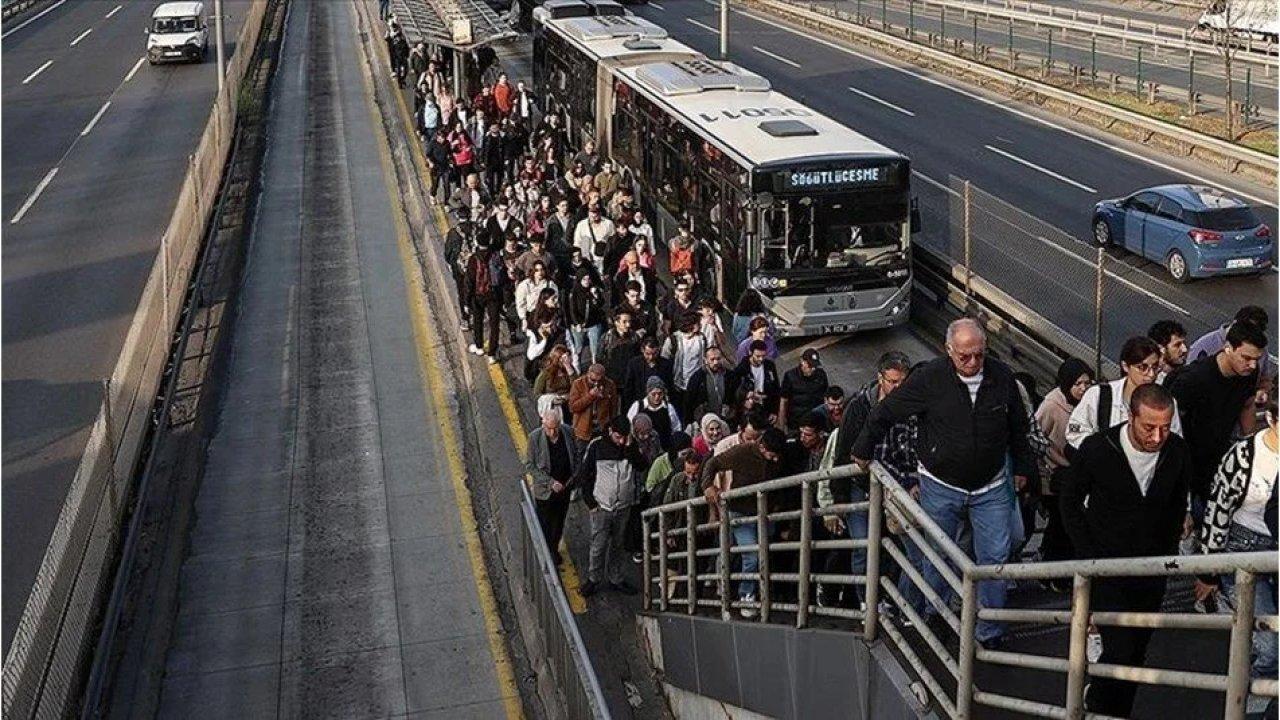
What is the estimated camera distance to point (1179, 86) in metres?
38.2

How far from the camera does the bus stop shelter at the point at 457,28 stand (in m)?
32.1

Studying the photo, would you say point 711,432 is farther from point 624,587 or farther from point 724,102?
point 724,102

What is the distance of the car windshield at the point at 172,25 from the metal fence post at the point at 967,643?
5184 cm

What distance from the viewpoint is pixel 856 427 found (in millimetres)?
7938

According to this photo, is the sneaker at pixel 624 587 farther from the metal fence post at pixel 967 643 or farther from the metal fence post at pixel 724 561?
the metal fence post at pixel 967 643

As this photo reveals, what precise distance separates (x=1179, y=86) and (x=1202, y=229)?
18.3 metres

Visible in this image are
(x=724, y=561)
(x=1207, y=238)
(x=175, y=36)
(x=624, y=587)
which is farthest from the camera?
(x=175, y=36)

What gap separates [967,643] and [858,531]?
254 centimetres

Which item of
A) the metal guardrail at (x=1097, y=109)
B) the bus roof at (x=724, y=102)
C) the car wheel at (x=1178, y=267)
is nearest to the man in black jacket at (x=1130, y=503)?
the bus roof at (x=724, y=102)

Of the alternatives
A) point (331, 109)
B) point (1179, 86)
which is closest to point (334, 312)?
point (331, 109)

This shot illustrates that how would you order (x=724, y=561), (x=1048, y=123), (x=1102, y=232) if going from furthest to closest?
(x=1048, y=123), (x=1102, y=232), (x=724, y=561)

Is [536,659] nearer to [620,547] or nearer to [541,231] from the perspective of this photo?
[620,547]

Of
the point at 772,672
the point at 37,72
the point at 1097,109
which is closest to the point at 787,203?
the point at 772,672

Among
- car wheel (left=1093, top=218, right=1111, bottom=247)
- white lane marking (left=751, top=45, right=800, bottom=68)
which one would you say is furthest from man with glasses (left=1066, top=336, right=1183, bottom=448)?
white lane marking (left=751, top=45, right=800, bottom=68)
